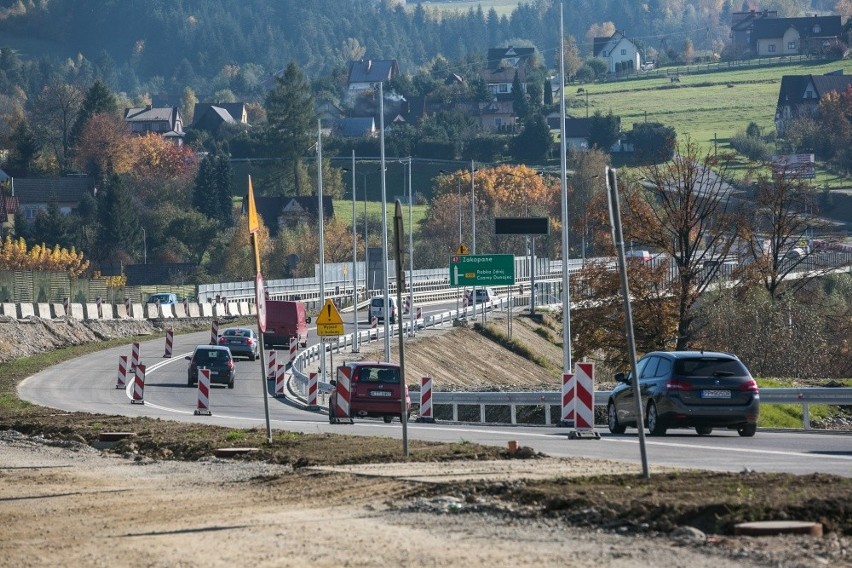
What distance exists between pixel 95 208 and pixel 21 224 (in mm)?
12110

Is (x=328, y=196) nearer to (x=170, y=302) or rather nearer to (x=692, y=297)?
(x=170, y=302)

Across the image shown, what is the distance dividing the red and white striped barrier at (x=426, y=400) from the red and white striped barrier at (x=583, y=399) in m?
8.97

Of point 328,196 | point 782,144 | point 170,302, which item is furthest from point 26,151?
point 170,302

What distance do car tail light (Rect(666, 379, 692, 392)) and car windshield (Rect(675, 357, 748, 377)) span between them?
0.14 meters

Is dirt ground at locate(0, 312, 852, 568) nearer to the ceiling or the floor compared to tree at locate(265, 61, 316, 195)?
nearer to the floor

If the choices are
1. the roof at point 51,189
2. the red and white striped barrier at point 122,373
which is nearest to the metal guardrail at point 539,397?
the red and white striped barrier at point 122,373

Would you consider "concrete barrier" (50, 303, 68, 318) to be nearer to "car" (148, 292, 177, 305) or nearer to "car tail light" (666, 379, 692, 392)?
"car" (148, 292, 177, 305)

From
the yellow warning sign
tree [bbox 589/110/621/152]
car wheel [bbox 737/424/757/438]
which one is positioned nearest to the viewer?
car wheel [bbox 737/424/757/438]

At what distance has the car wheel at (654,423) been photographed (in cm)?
2656

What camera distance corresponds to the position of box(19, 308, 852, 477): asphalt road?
67.4ft

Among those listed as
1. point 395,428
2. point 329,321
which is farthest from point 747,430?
point 329,321

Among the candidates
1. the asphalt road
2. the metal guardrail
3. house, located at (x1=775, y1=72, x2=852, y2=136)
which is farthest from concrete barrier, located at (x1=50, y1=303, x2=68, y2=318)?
house, located at (x1=775, y1=72, x2=852, y2=136)

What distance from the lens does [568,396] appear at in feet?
94.8

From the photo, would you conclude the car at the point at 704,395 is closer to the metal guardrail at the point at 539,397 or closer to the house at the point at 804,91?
the metal guardrail at the point at 539,397
